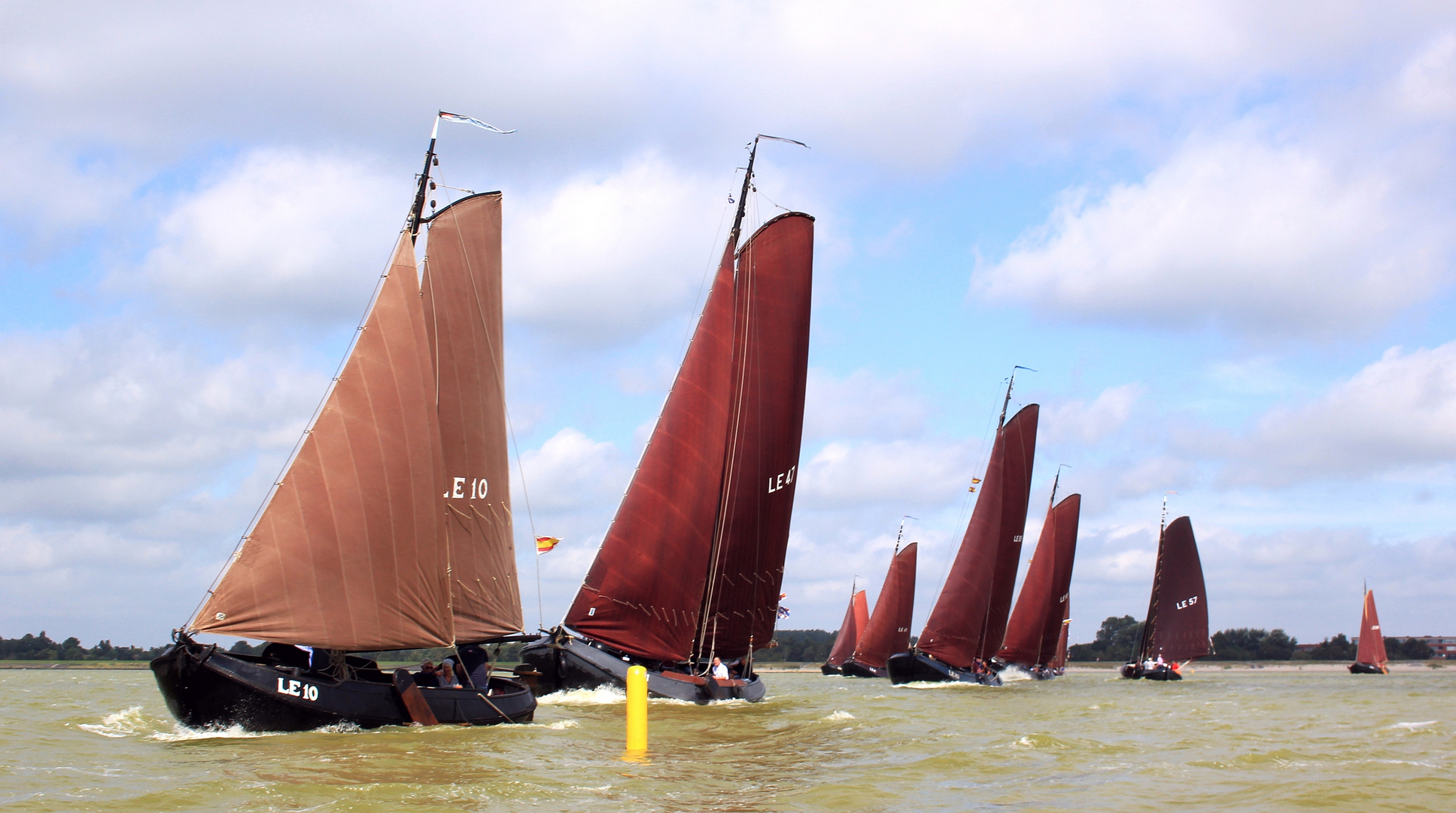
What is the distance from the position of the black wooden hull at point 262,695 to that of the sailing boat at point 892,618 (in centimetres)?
4942

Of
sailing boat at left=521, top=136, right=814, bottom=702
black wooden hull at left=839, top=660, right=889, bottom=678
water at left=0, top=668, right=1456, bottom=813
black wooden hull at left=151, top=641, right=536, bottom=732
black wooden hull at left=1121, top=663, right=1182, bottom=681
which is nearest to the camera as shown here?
water at left=0, top=668, right=1456, bottom=813

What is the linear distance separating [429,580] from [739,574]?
614 inches

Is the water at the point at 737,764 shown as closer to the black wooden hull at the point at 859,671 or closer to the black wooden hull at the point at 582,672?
the black wooden hull at the point at 582,672

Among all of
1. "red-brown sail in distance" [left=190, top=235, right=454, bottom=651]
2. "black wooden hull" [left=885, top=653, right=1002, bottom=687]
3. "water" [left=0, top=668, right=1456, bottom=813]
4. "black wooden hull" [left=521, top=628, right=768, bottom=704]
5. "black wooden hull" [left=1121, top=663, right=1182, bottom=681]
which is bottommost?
"black wooden hull" [left=1121, top=663, right=1182, bottom=681]

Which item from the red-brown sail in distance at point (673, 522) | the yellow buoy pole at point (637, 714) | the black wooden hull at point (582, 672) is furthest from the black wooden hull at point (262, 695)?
the red-brown sail in distance at point (673, 522)

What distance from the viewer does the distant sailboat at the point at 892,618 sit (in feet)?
223

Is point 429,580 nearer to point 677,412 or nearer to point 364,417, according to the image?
point 364,417

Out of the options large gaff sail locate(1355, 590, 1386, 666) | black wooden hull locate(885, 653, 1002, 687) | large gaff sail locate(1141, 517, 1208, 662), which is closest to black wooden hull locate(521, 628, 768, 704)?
black wooden hull locate(885, 653, 1002, 687)

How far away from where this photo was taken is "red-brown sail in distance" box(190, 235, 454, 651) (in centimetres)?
1994

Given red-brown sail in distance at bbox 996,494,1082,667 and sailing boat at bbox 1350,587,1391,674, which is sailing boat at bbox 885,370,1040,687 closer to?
red-brown sail in distance at bbox 996,494,1082,667

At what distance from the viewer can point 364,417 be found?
70.1ft

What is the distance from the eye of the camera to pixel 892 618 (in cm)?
6794

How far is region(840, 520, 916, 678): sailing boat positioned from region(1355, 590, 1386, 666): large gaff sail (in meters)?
50.6

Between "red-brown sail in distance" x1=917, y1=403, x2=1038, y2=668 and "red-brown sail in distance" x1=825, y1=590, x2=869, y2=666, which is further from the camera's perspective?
"red-brown sail in distance" x1=825, y1=590, x2=869, y2=666
